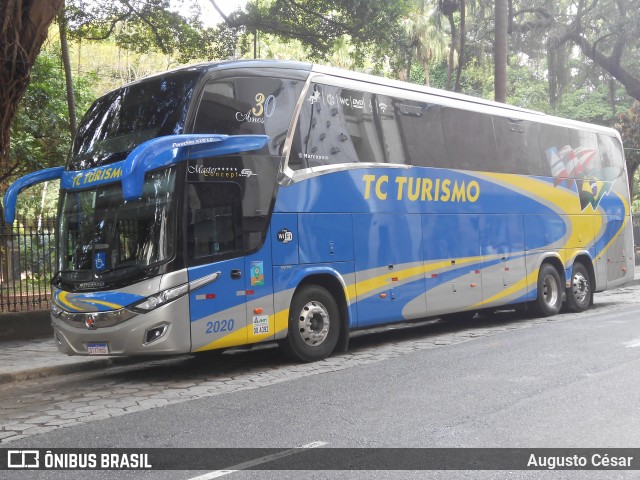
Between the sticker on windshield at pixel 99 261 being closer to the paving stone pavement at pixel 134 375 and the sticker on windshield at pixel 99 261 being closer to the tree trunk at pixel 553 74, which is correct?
the paving stone pavement at pixel 134 375

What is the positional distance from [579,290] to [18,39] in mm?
12306

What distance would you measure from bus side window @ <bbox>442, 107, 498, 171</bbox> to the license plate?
22.8 ft

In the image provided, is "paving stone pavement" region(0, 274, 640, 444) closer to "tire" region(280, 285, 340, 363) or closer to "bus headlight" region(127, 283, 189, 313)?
"tire" region(280, 285, 340, 363)

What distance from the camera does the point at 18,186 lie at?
34.1ft

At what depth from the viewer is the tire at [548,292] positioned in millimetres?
15673

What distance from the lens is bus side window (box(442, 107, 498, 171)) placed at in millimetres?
13398

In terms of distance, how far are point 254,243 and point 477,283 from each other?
549cm

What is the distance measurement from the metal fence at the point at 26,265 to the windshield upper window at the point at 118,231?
4.30 m

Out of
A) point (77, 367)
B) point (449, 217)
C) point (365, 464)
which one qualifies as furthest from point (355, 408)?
point (449, 217)

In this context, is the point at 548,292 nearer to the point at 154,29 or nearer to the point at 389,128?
the point at 389,128

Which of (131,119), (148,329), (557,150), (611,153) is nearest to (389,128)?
(131,119)

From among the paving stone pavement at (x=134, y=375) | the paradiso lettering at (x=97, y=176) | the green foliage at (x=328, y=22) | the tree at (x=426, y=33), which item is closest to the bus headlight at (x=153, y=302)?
the paving stone pavement at (x=134, y=375)

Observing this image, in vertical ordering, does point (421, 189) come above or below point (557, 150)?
below

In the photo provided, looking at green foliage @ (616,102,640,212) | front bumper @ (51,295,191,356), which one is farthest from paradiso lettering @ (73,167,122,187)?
green foliage @ (616,102,640,212)
